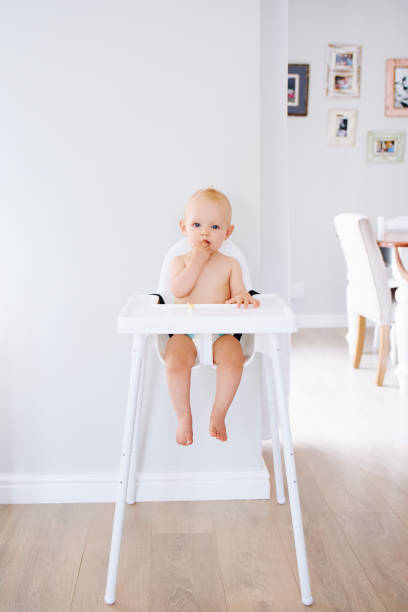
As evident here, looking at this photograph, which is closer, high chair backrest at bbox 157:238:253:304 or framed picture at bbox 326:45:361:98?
high chair backrest at bbox 157:238:253:304

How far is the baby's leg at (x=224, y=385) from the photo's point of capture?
1.36 m

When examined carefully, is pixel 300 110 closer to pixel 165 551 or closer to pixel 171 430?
pixel 171 430

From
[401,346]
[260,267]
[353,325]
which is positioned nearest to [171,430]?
[260,267]

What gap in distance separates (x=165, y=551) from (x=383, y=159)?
346cm

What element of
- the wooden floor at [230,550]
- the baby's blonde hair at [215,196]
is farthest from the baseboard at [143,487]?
the baby's blonde hair at [215,196]

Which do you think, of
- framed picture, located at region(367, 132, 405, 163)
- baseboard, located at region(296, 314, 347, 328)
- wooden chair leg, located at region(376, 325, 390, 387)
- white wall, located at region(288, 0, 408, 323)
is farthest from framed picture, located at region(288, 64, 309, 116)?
wooden chair leg, located at region(376, 325, 390, 387)

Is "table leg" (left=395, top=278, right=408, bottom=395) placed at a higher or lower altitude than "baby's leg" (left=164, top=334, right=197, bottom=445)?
lower

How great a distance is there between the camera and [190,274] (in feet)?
4.85

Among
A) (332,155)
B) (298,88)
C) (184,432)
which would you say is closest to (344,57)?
(298,88)

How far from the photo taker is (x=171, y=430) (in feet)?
5.63

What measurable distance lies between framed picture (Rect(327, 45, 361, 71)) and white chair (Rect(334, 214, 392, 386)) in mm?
1608

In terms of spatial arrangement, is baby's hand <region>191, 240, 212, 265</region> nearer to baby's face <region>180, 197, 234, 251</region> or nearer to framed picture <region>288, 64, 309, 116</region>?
baby's face <region>180, 197, 234, 251</region>

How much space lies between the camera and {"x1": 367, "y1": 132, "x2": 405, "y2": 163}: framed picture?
406cm

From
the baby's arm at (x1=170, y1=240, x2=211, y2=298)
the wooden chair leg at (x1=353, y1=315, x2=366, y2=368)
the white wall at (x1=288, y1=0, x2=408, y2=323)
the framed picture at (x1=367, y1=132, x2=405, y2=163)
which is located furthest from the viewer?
the framed picture at (x1=367, y1=132, x2=405, y2=163)
